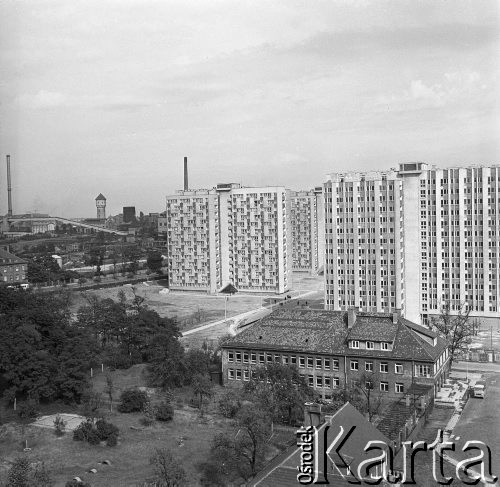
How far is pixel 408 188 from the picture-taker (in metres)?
43.2

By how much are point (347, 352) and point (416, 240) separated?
19.7 m

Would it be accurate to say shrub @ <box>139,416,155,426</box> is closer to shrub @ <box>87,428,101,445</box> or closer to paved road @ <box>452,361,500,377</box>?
shrub @ <box>87,428,101,445</box>

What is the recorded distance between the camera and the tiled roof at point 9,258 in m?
59.5

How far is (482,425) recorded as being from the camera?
21.6 metres

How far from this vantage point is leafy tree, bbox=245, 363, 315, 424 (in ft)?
70.2

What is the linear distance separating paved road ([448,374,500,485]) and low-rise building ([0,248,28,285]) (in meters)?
45.7

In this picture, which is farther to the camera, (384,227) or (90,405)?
(384,227)

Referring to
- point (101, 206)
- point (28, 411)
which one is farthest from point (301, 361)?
point (101, 206)

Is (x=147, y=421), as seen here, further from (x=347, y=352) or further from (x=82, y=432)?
(x=347, y=352)

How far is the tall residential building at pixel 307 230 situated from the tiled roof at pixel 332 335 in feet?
146

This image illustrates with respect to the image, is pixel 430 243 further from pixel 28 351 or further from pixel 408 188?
pixel 28 351

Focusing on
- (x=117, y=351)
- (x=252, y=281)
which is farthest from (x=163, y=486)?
(x=252, y=281)

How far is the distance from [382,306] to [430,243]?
18.7 ft

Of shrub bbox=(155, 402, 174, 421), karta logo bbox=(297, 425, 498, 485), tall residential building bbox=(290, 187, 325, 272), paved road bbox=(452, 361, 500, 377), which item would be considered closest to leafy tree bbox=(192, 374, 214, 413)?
shrub bbox=(155, 402, 174, 421)
